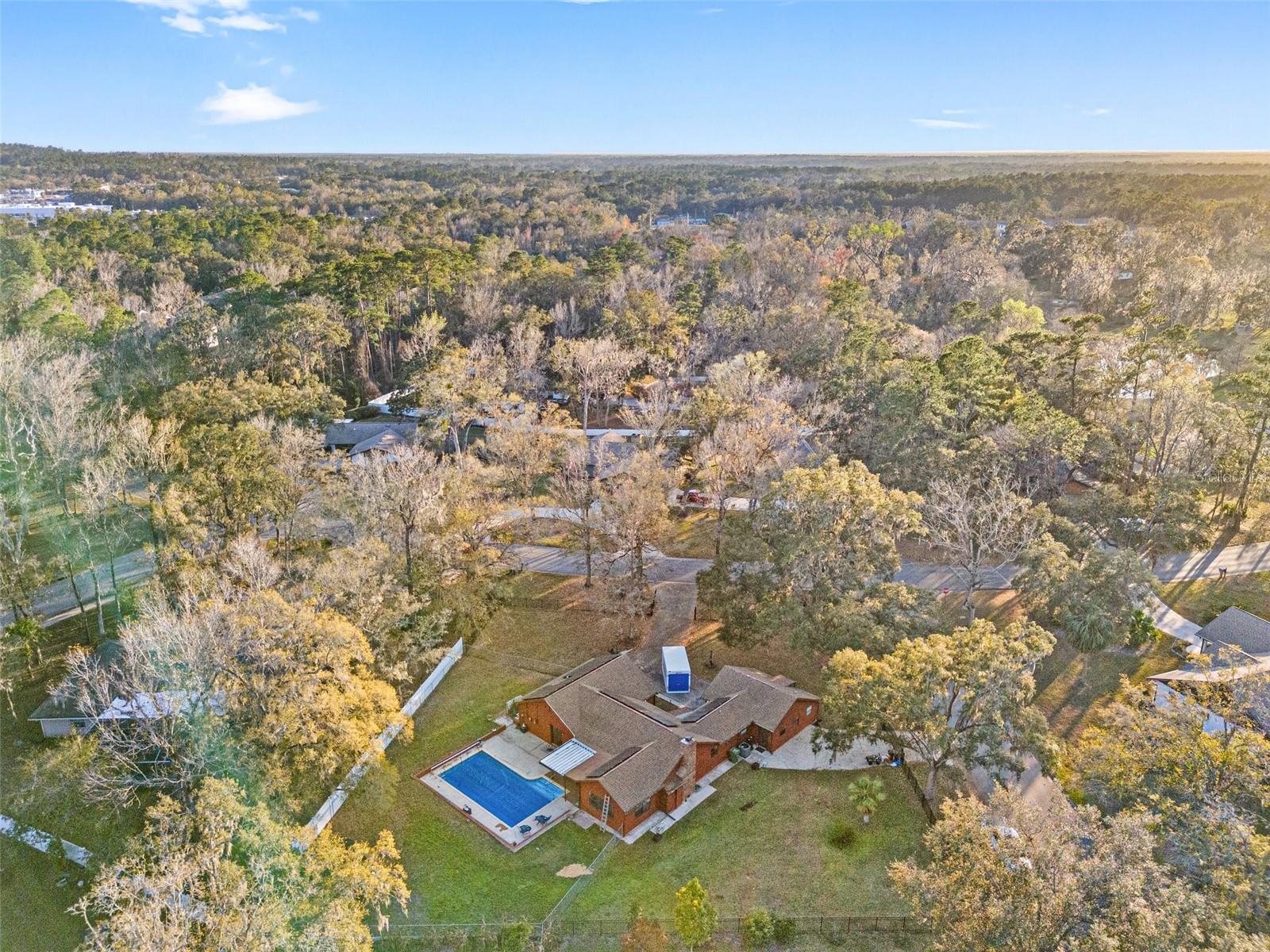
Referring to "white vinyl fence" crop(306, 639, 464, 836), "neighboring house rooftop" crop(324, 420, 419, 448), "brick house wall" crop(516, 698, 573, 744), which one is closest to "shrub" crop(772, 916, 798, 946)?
"brick house wall" crop(516, 698, 573, 744)

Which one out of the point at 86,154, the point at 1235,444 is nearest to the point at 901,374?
the point at 1235,444

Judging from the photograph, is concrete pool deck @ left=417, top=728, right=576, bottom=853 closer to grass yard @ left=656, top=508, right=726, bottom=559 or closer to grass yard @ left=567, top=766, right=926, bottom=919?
grass yard @ left=567, top=766, right=926, bottom=919

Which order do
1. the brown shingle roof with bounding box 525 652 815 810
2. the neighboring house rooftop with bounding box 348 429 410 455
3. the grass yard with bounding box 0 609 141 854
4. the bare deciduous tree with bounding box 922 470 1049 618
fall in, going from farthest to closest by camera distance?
1. the neighboring house rooftop with bounding box 348 429 410 455
2. the bare deciduous tree with bounding box 922 470 1049 618
3. the brown shingle roof with bounding box 525 652 815 810
4. the grass yard with bounding box 0 609 141 854

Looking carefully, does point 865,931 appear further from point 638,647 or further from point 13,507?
point 13,507

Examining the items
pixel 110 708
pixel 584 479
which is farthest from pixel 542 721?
pixel 110 708

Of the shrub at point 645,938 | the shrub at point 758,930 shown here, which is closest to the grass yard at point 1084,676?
the shrub at point 758,930
